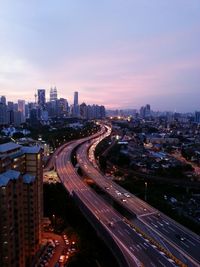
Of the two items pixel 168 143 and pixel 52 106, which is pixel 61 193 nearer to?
pixel 168 143

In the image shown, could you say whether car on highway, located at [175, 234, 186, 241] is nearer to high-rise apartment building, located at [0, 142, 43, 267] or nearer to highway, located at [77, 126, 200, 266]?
highway, located at [77, 126, 200, 266]

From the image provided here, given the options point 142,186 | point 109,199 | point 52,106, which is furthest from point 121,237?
point 52,106

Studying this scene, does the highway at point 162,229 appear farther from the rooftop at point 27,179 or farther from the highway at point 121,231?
the rooftop at point 27,179

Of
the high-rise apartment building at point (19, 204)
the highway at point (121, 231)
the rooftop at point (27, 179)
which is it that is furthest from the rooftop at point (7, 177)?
the highway at point (121, 231)

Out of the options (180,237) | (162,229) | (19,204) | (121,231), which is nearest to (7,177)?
(19,204)

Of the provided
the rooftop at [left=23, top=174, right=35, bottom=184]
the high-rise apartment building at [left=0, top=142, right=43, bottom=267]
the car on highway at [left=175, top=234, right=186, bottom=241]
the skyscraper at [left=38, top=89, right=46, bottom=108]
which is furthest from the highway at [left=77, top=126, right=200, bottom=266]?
the skyscraper at [left=38, top=89, right=46, bottom=108]

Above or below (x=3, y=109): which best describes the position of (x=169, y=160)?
below

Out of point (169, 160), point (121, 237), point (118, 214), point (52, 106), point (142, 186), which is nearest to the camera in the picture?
point (121, 237)
